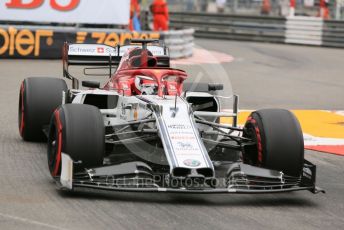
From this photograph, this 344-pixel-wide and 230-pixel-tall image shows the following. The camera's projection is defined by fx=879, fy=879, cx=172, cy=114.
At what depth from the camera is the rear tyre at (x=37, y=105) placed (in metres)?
10.3

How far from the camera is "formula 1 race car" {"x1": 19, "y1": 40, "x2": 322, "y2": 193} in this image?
24.9 ft

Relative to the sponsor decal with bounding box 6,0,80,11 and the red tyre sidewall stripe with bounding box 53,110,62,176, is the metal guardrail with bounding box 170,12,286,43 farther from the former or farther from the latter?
the red tyre sidewall stripe with bounding box 53,110,62,176

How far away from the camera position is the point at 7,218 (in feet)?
22.4

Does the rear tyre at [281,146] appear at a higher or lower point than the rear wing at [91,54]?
lower

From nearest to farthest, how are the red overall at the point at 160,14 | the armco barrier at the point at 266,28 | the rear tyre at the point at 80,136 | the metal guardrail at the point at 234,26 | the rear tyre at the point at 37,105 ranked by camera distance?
the rear tyre at the point at 80,136
the rear tyre at the point at 37,105
the red overall at the point at 160,14
the armco barrier at the point at 266,28
the metal guardrail at the point at 234,26

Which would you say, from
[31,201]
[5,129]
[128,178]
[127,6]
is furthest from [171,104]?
[127,6]

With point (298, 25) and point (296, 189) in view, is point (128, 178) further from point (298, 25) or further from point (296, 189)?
point (298, 25)

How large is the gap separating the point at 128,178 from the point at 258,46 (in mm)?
22612

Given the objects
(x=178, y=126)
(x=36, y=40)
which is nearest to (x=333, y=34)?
(x=36, y=40)

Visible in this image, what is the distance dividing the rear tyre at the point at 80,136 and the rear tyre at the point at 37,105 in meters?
2.28

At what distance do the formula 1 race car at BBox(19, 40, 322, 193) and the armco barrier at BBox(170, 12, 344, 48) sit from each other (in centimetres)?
2146

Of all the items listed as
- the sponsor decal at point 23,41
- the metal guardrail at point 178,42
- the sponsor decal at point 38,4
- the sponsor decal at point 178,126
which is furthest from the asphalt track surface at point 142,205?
the metal guardrail at point 178,42

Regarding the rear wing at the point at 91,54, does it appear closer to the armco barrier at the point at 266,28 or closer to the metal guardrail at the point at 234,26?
the armco barrier at the point at 266,28

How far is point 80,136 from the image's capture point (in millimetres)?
7781
